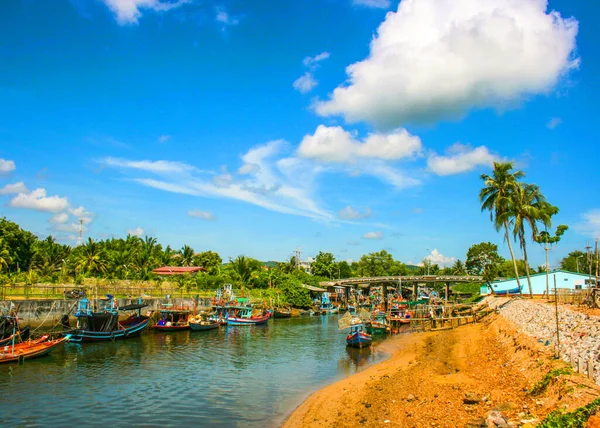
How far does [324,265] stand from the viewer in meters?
125

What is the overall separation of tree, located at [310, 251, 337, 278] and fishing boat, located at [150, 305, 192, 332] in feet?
241

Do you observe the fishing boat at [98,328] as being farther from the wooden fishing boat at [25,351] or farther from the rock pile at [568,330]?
the rock pile at [568,330]

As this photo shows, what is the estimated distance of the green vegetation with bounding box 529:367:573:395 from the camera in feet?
57.9

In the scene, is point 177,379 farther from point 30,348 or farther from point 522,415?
point 522,415

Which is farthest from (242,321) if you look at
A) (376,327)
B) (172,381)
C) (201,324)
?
(172,381)

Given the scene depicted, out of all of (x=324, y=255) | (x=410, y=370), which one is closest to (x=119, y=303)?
(x=410, y=370)

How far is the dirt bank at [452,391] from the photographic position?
16.3m

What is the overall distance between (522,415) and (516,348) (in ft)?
45.9

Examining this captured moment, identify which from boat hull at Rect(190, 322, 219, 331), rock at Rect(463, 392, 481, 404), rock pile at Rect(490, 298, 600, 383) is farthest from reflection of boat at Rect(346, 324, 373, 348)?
rock at Rect(463, 392, 481, 404)

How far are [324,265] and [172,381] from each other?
98.6 meters

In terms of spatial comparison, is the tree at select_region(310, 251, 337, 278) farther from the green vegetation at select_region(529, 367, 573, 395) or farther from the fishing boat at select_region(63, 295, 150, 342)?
the green vegetation at select_region(529, 367, 573, 395)

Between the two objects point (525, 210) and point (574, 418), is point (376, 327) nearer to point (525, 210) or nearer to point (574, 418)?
A: point (525, 210)

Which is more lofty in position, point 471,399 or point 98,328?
point 471,399

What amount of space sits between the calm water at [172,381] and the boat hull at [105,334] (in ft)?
3.78
